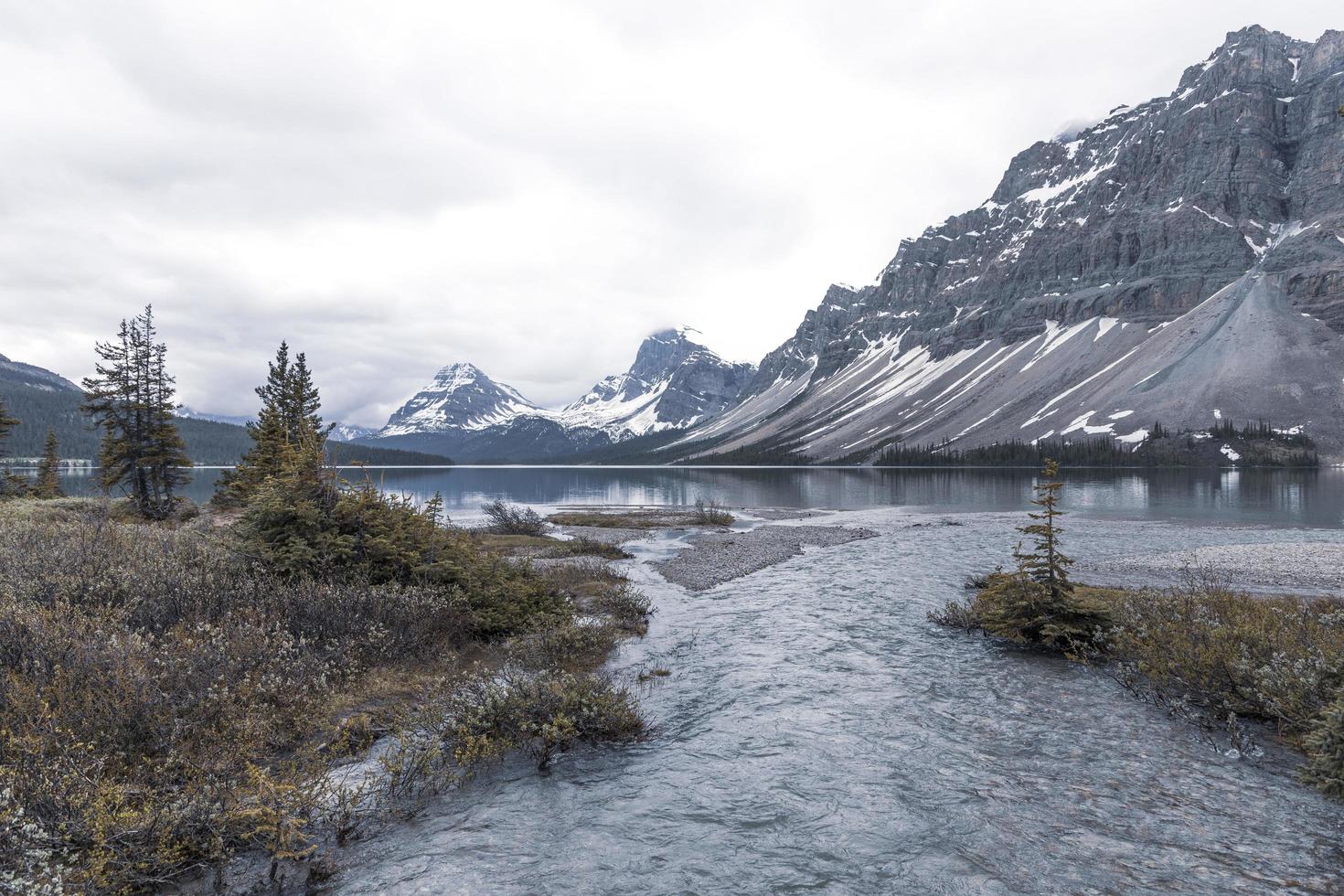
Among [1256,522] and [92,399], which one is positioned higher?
[92,399]

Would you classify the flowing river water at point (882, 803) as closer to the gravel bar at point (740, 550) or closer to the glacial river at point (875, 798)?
the glacial river at point (875, 798)

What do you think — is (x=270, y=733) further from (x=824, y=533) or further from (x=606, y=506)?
(x=606, y=506)

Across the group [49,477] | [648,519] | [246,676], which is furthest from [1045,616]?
[49,477]

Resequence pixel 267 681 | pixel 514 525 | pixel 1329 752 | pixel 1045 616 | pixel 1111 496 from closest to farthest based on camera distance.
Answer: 1. pixel 1329 752
2. pixel 267 681
3. pixel 1045 616
4. pixel 514 525
5. pixel 1111 496

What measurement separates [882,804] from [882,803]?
0.04 m

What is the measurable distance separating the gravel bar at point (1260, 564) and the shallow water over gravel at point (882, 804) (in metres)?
18.2

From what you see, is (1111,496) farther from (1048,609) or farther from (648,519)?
(1048,609)

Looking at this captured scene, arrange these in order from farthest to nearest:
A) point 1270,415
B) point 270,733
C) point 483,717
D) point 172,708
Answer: point 1270,415
point 483,717
point 270,733
point 172,708

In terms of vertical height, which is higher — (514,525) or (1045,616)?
(1045,616)

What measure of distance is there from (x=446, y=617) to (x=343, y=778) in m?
7.85

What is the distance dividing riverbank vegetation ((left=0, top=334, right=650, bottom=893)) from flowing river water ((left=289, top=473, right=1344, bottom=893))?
1.00 m

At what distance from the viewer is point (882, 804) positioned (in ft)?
32.8

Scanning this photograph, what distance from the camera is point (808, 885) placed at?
8.12 meters

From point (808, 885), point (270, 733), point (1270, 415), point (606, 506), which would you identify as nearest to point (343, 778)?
point (270, 733)
